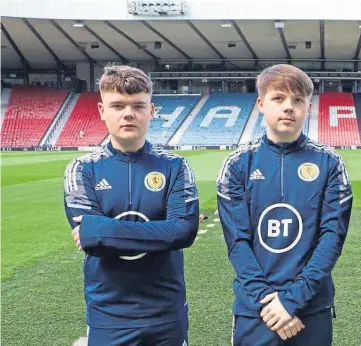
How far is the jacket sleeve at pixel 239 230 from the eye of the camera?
287 centimetres

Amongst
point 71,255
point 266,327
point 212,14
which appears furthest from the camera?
point 212,14

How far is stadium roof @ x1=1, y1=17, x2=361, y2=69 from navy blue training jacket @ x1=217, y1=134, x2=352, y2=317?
1301 inches

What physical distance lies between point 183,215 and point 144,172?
1.01 feet

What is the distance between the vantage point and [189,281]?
20.3 feet

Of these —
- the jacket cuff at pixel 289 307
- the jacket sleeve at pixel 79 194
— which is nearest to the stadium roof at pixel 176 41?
the jacket sleeve at pixel 79 194

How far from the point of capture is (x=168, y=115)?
42750 millimetres

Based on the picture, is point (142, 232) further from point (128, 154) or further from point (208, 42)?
point (208, 42)

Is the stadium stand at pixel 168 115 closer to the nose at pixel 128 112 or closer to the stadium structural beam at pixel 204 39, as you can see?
the stadium structural beam at pixel 204 39

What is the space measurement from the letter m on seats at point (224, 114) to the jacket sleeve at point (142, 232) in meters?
37.5

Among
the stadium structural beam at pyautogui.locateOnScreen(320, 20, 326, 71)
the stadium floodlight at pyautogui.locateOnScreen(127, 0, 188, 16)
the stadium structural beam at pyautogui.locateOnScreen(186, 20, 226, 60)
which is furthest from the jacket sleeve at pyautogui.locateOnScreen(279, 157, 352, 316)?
the stadium structural beam at pyautogui.locateOnScreen(186, 20, 226, 60)

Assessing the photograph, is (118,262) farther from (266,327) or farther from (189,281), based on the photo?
(189,281)

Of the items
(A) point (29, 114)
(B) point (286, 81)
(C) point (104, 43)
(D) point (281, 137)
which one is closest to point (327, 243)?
(D) point (281, 137)

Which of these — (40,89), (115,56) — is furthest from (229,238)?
(40,89)

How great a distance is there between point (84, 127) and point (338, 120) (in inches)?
712
